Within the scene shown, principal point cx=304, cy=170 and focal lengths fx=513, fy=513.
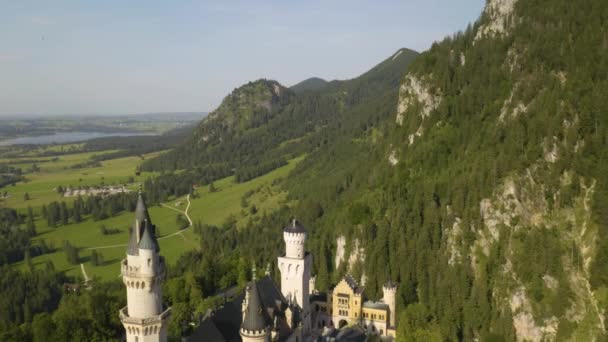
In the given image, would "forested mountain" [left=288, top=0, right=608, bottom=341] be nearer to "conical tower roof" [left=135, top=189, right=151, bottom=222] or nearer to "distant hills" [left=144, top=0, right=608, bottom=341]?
"distant hills" [left=144, top=0, right=608, bottom=341]

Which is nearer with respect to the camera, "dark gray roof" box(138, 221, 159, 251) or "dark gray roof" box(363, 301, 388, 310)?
"dark gray roof" box(138, 221, 159, 251)

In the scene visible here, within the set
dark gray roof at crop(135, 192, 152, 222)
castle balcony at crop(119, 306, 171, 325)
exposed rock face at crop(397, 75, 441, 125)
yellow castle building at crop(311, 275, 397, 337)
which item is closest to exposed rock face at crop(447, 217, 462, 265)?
yellow castle building at crop(311, 275, 397, 337)

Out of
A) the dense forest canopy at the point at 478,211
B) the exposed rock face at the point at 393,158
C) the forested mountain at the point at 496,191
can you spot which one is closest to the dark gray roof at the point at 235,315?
the dense forest canopy at the point at 478,211

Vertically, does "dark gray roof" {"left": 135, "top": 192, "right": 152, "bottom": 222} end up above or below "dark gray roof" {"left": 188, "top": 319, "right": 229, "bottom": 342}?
above

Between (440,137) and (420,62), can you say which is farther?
(420,62)

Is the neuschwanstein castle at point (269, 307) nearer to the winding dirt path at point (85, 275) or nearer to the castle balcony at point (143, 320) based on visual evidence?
the castle balcony at point (143, 320)

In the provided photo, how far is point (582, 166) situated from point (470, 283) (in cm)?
3055

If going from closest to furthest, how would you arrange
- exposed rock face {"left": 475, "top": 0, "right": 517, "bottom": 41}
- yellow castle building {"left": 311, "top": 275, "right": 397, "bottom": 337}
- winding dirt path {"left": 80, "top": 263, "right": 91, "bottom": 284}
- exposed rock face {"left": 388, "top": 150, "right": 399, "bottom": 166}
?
yellow castle building {"left": 311, "top": 275, "right": 397, "bottom": 337}, exposed rock face {"left": 475, "top": 0, "right": 517, "bottom": 41}, winding dirt path {"left": 80, "top": 263, "right": 91, "bottom": 284}, exposed rock face {"left": 388, "top": 150, "right": 399, "bottom": 166}

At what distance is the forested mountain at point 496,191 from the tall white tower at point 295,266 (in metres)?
17.6

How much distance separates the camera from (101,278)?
140 meters

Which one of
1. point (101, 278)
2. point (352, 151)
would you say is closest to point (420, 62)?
point (352, 151)

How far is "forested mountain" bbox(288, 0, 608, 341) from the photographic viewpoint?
292 feet

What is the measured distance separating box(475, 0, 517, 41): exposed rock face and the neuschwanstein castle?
84.2 meters

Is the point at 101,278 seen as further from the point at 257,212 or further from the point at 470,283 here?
the point at 470,283
